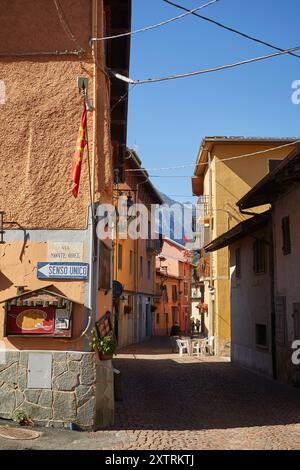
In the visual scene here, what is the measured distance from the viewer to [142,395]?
11695mm

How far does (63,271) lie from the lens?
8.35 m

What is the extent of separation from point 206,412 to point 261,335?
7.55 meters

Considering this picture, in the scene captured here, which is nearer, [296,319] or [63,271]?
[63,271]

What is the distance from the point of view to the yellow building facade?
24969 millimetres

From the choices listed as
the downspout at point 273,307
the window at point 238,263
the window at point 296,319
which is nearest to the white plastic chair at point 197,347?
the window at point 238,263

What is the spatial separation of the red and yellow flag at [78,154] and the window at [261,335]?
1015 centimetres

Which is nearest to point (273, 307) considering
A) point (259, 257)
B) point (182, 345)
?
point (259, 257)

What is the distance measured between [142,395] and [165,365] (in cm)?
753

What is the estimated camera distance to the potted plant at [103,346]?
8216mm

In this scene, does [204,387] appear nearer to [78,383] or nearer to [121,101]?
[78,383]

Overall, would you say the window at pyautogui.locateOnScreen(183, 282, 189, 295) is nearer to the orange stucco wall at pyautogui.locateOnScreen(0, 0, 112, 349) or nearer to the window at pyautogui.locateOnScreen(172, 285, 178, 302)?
the window at pyautogui.locateOnScreen(172, 285, 178, 302)

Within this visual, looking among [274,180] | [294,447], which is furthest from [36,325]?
[274,180]

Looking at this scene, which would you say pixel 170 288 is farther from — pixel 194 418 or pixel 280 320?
pixel 194 418

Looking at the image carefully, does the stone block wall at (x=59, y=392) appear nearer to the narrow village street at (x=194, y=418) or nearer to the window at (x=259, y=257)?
the narrow village street at (x=194, y=418)
